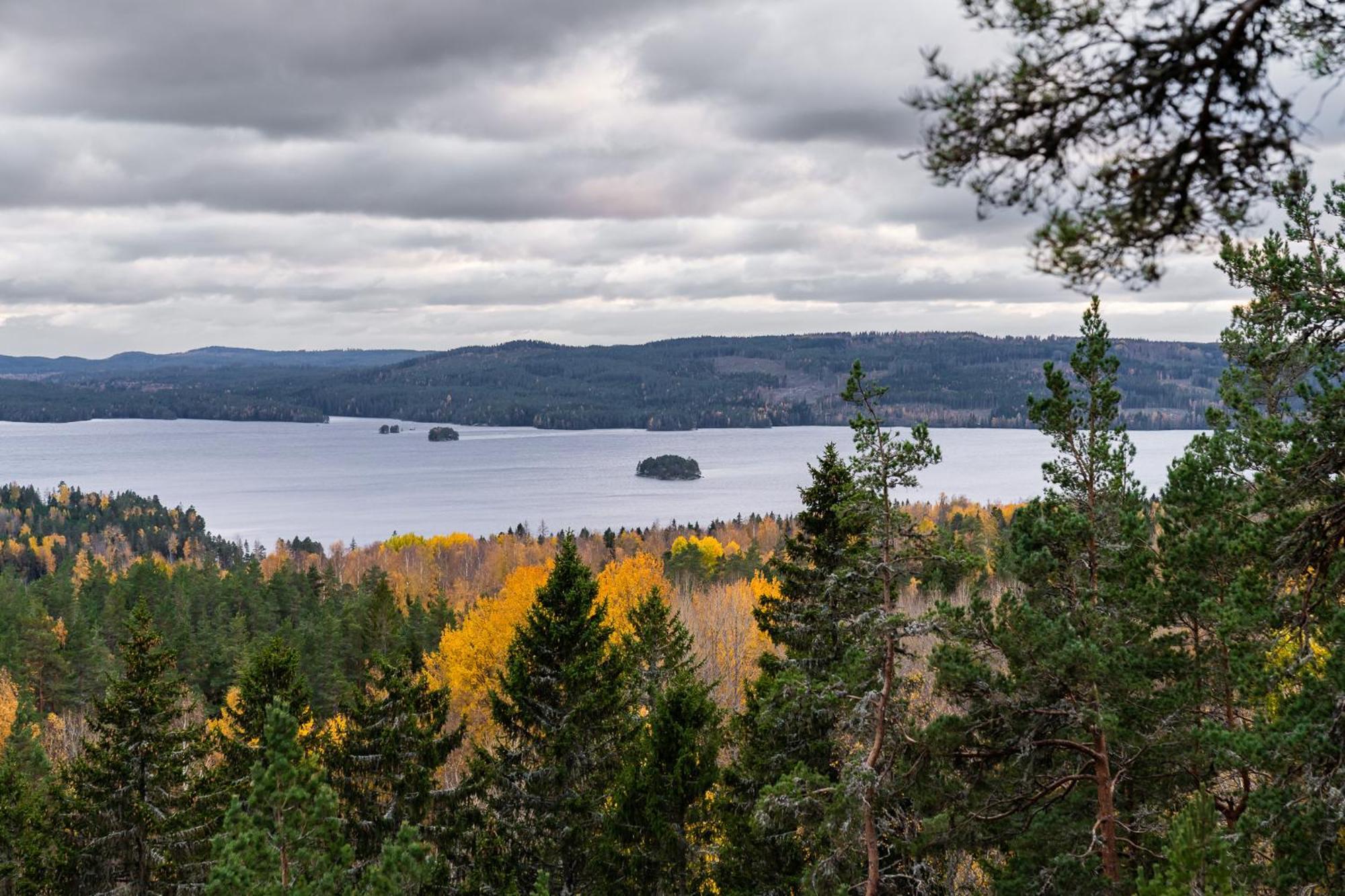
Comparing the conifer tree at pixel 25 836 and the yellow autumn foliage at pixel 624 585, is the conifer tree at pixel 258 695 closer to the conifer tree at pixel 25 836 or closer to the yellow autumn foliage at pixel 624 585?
the conifer tree at pixel 25 836

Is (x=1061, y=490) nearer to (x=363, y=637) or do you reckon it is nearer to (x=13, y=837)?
(x=13, y=837)

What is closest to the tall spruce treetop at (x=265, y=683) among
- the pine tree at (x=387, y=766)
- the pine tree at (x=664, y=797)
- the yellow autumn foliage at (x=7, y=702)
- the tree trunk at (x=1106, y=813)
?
the pine tree at (x=387, y=766)

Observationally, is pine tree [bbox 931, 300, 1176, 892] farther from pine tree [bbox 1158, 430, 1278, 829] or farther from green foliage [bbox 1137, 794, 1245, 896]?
A: green foliage [bbox 1137, 794, 1245, 896]

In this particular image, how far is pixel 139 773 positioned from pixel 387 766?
475cm

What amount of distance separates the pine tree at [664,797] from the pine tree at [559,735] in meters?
0.77

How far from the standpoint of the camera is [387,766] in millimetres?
20578

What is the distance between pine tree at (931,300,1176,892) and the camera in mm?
12875

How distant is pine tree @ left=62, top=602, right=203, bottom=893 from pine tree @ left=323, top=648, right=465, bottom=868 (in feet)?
9.86

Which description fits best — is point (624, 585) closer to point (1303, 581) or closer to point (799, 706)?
point (799, 706)

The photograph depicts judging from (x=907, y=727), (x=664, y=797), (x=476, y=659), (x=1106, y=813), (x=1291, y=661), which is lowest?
(x=476, y=659)

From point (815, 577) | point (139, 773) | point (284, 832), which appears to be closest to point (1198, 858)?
point (815, 577)

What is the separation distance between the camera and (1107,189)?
17.8 ft

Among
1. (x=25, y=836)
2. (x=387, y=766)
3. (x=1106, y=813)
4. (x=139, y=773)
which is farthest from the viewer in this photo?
(x=25, y=836)

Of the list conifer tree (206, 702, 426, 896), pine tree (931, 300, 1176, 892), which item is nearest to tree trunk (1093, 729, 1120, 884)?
pine tree (931, 300, 1176, 892)
